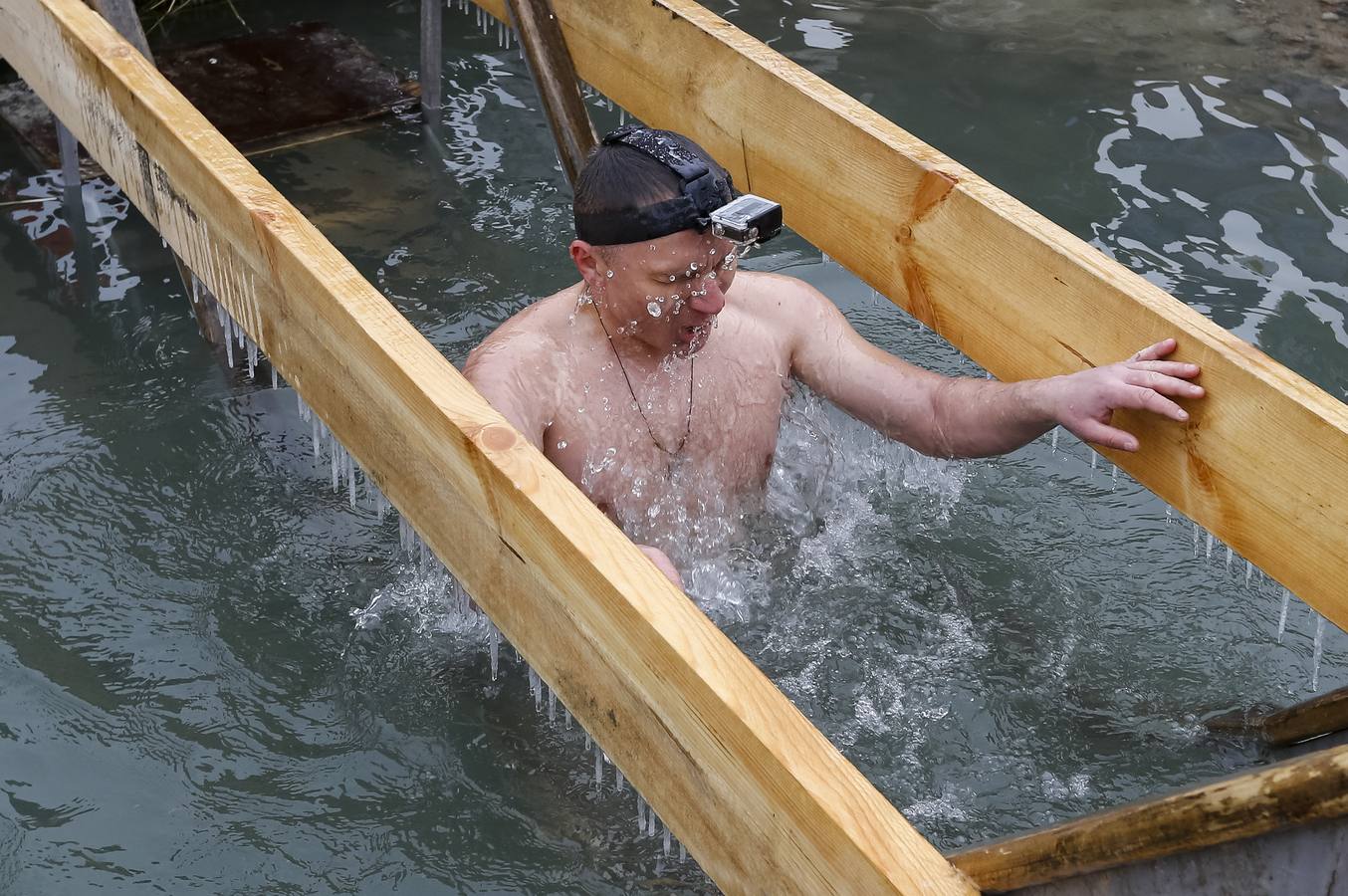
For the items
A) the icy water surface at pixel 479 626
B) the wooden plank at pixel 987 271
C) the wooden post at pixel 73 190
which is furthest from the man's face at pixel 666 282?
the wooden post at pixel 73 190

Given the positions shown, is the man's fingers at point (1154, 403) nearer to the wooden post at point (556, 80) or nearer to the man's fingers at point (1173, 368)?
the man's fingers at point (1173, 368)

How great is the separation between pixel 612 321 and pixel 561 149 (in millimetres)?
1282

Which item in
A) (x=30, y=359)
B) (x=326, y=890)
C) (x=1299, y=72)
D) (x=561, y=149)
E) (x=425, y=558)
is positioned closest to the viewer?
(x=326, y=890)

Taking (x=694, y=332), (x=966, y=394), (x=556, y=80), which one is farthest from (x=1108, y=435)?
(x=556, y=80)

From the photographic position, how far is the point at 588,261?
9.84 feet

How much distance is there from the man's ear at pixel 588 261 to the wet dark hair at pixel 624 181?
6 centimetres

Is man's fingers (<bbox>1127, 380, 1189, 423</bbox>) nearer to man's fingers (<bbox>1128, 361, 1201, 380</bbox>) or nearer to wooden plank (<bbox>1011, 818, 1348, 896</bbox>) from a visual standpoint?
man's fingers (<bbox>1128, 361, 1201, 380</bbox>)

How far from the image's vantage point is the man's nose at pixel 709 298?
9.58 ft

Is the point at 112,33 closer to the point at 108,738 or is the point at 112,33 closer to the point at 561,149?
the point at 561,149

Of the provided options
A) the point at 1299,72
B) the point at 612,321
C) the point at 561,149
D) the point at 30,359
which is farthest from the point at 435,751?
the point at 1299,72

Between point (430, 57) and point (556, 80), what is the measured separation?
1759mm

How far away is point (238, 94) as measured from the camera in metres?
6.07

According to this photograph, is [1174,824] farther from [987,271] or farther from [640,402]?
[640,402]

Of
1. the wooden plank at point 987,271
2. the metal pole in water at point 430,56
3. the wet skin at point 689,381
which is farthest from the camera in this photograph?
the metal pole in water at point 430,56
